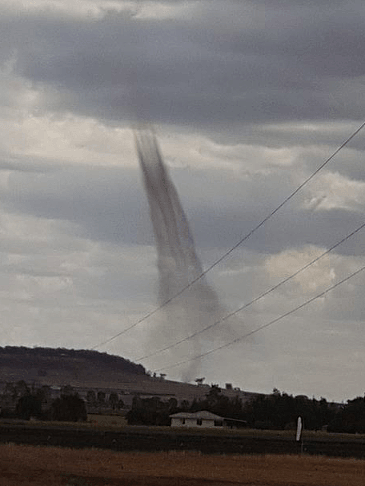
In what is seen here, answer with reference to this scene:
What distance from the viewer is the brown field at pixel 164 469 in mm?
62375

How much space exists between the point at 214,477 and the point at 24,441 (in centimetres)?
4372

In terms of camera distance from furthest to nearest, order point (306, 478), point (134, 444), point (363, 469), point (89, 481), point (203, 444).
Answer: point (203, 444)
point (134, 444)
point (363, 469)
point (306, 478)
point (89, 481)

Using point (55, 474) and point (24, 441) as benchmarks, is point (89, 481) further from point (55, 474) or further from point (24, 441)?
point (24, 441)

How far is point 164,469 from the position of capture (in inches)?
2911

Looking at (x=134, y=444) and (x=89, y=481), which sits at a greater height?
(x=134, y=444)

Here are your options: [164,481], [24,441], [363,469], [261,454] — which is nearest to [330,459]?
[261,454]

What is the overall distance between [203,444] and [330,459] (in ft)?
69.2

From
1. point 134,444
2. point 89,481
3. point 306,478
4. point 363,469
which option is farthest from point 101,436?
point 89,481

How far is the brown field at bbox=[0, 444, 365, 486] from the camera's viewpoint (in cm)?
6238

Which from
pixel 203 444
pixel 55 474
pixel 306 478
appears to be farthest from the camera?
pixel 203 444

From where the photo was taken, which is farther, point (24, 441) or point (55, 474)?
point (24, 441)

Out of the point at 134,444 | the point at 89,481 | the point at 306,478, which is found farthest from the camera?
the point at 134,444

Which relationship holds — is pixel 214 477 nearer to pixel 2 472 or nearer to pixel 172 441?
pixel 2 472

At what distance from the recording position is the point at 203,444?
379ft
